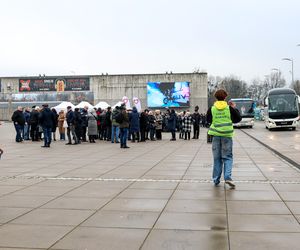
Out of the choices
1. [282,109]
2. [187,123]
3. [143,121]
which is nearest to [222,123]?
[143,121]

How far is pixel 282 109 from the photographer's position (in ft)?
115

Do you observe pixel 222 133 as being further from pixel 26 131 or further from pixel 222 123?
pixel 26 131

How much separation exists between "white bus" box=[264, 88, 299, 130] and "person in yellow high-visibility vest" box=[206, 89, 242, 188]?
27406mm

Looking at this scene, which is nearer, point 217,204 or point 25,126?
point 217,204

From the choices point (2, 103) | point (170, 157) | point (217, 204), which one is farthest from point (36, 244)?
point (2, 103)

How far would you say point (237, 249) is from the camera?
186 inches

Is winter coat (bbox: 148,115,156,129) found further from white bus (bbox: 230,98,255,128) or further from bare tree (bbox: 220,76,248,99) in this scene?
bare tree (bbox: 220,76,248,99)

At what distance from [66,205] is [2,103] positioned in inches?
2524

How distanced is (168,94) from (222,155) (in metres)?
54.6

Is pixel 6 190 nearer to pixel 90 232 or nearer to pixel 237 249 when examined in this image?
pixel 90 232

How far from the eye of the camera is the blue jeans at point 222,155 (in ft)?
28.0

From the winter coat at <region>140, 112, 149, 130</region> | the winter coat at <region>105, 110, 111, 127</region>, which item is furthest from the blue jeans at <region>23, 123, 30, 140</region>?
the winter coat at <region>140, 112, 149, 130</region>

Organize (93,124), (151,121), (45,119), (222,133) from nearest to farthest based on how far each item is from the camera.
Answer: (222,133)
(45,119)
(93,124)
(151,121)

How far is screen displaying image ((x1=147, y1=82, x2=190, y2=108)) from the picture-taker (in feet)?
206
